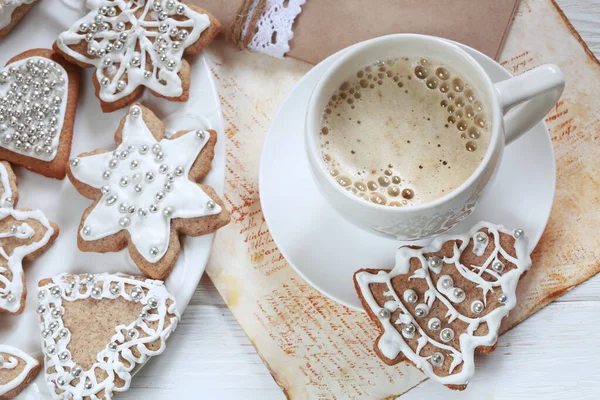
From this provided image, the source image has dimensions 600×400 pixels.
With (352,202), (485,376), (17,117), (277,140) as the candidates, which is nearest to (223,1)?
(277,140)

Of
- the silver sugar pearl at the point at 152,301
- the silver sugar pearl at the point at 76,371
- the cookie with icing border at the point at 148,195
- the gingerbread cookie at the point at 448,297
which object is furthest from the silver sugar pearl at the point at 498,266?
the silver sugar pearl at the point at 76,371

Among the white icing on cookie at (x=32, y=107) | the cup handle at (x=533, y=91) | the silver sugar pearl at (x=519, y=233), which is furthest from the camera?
the white icing on cookie at (x=32, y=107)

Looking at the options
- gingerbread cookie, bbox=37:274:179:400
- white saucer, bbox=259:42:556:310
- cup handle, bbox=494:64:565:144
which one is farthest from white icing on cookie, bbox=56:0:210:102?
cup handle, bbox=494:64:565:144

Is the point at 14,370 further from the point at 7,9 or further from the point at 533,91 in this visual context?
the point at 533,91

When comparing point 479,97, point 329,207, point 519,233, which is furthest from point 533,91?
point 329,207

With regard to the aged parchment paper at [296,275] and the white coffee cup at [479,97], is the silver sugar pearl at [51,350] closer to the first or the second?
the aged parchment paper at [296,275]

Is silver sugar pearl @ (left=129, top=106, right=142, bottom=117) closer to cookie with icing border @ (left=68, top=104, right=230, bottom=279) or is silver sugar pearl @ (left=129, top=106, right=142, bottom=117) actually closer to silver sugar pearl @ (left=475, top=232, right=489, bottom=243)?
cookie with icing border @ (left=68, top=104, right=230, bottom=279)
